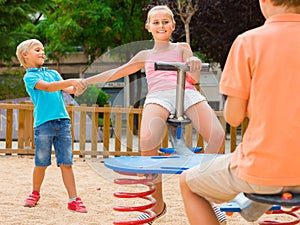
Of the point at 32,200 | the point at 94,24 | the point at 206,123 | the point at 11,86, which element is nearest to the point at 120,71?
A: the point at 206,123

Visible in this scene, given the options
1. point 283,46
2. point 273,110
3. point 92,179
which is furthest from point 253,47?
point 92,179

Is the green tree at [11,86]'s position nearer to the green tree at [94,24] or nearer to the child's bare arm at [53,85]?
the green tree at [94,24]

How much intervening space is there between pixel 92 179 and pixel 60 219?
8.22ft

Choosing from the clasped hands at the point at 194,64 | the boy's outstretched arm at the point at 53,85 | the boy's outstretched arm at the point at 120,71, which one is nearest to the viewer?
the clasped hands at the point at 194,64

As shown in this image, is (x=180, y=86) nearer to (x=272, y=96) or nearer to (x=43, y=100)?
(x=272, y=96)

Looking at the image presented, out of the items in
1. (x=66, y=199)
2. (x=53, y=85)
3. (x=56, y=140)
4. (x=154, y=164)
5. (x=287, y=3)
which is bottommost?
(x=66, y=199)

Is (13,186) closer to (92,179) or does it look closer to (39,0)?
(92,179)

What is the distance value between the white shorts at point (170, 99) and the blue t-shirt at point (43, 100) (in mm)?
1400

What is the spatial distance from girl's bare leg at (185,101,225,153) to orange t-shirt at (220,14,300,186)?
58.8 inches

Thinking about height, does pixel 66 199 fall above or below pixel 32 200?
below

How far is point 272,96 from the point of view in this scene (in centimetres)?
204

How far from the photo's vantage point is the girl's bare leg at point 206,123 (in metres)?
3.57

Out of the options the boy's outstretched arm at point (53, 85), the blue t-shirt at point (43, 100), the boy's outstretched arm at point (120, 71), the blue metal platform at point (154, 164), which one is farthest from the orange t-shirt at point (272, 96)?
the blue t-shirt at point (43, 100)

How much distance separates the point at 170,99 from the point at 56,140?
166 centimetres
